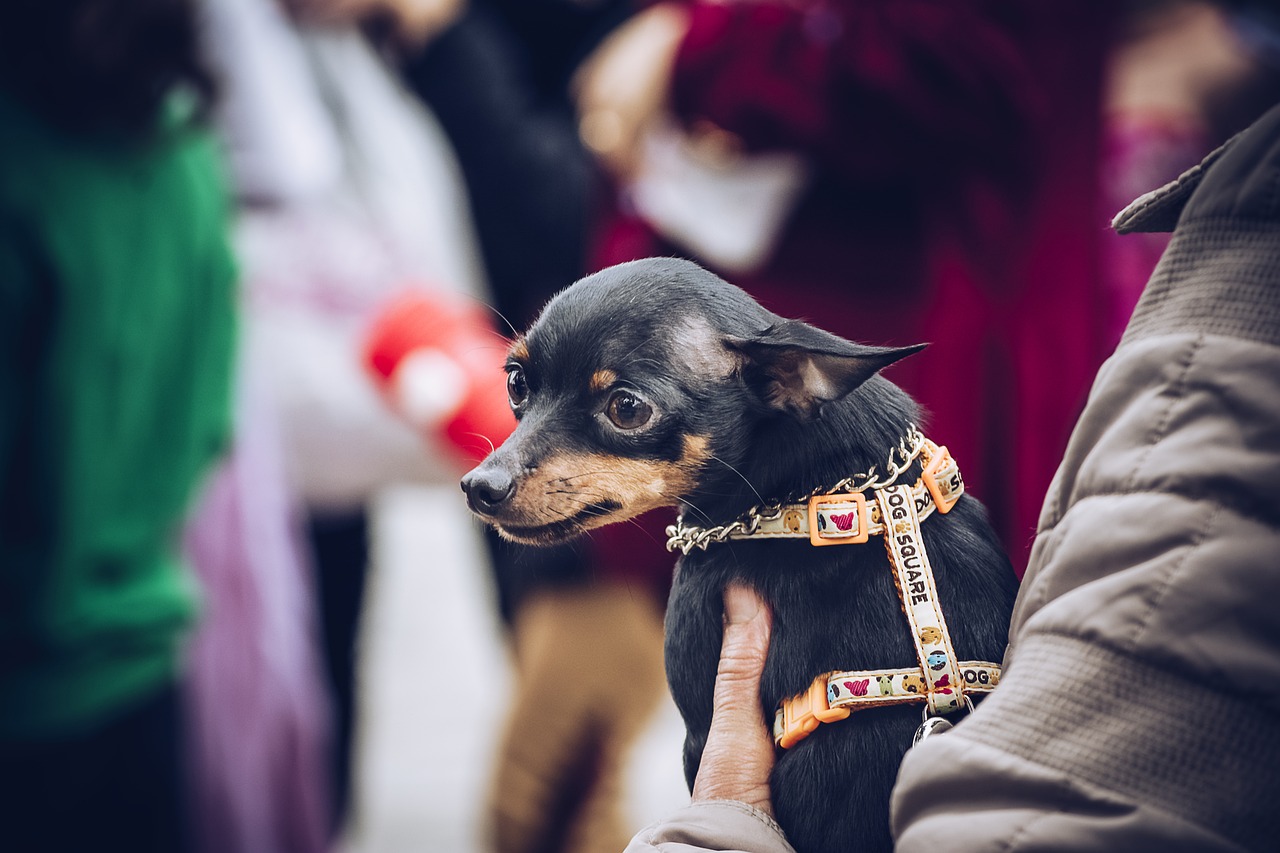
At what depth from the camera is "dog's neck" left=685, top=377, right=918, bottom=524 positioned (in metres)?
0.56

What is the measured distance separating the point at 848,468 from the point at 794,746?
0.44 feet

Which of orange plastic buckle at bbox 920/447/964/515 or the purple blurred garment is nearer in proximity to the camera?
orange plastic buckle at bbox 920/447/964/515

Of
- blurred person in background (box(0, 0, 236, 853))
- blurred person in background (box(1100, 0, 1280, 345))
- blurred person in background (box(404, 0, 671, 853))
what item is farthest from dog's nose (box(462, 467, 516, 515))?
blurred person in background (box(0, 0, 236, 853))

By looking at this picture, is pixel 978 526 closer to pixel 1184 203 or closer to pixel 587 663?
pixel 1184 203

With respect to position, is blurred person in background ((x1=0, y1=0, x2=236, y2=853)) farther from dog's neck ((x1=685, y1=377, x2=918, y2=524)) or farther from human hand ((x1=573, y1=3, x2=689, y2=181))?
dog's neck ((x1=685, y1=377, x2=918, y2=524))

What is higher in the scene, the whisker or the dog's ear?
the dog's ear

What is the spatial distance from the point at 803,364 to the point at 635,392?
77 mm

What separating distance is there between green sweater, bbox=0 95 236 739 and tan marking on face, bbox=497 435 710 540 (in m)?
1.27

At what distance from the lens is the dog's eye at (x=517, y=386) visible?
57cm

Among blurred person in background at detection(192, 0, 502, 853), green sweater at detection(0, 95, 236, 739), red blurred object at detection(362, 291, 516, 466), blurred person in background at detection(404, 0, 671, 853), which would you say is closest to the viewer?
red blurred object at detection(362, 291, 516, 466)

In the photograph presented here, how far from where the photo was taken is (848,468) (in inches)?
22.0

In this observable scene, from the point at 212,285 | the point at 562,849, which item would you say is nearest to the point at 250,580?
the point at 212,285

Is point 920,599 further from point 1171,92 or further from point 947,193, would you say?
point 1171,92

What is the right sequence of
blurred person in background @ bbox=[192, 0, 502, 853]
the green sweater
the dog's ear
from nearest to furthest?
the dog's ear, the green sweater, blurred person in background @ bbox=[192, 0, 502, 853]
